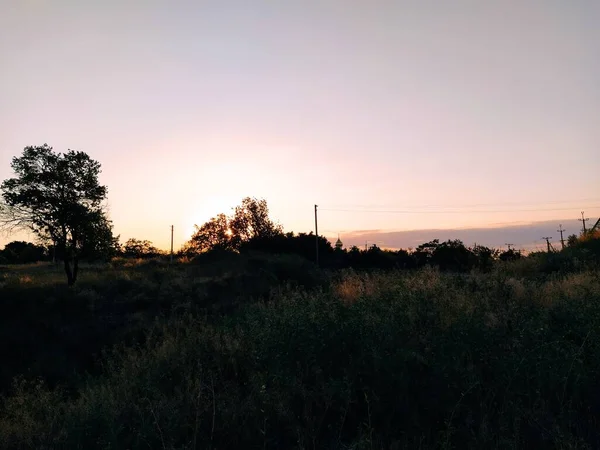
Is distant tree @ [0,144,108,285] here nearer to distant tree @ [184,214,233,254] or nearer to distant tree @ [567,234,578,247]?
distant tree @ [567,234,578,247]

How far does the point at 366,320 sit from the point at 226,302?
42.5 ft

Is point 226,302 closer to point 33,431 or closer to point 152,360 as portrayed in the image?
point 152,360

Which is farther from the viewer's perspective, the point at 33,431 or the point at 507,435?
the point at 33,431

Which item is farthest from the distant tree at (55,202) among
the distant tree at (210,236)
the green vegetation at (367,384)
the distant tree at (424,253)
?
the distant tree at (210,236)

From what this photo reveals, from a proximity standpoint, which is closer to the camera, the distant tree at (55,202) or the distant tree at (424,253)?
the distant tree at (55,202)

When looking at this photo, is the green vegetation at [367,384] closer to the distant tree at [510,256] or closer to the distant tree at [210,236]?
the distant tree at [510,256]

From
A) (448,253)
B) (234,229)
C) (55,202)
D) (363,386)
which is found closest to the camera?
(363,386)

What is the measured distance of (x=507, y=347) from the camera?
5.30m

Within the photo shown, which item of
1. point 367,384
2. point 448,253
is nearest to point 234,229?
point 448,253

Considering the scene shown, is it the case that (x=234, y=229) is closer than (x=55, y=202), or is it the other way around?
(x=55, y=202)

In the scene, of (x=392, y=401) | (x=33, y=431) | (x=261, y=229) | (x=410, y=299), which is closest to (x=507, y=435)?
(x=392, y=401)

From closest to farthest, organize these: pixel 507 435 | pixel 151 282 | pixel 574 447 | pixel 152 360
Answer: pixel 574 447 < pixel 507 435 < pixel 152 360 < pixel 151 282

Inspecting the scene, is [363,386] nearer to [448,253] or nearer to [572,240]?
[572,240]

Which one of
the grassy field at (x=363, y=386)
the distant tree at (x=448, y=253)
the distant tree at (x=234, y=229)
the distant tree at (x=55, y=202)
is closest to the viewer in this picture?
the grassy field at (x=363, y=386)
